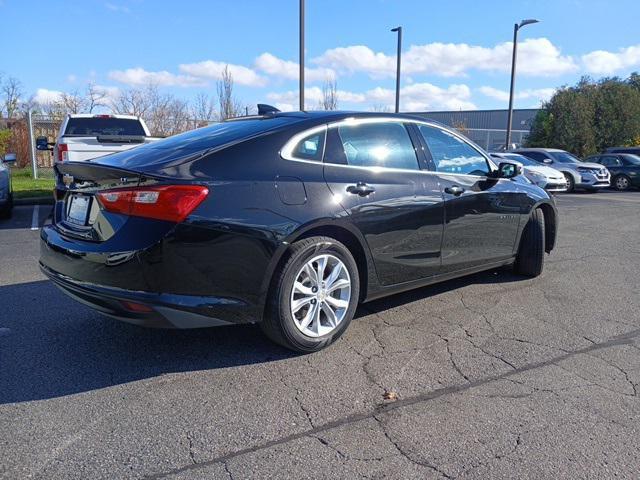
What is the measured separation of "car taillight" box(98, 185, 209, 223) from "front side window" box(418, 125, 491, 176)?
2238mm

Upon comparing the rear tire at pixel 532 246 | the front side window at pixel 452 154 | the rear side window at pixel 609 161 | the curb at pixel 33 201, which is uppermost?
the front side window at pixel 452 154

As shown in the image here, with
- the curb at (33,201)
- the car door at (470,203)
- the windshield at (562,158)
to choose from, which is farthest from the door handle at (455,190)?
the windshield at (562,158)

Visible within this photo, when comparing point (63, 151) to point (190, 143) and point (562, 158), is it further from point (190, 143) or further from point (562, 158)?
point (562, 158)

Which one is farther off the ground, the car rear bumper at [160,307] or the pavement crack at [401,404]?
the car rear bumper at [160,307]

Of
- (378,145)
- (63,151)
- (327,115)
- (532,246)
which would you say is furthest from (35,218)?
(532,246)

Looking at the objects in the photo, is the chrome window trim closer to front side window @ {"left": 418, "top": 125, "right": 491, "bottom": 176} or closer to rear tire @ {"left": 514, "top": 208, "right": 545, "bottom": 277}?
front side window @ {"left": 418, "top": 125, "right": 491, "bottom": 176}

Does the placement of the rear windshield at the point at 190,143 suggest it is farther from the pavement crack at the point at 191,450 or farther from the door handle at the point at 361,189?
the pavement crack at the point at 191,450

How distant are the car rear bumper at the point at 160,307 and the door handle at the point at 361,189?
1.15m

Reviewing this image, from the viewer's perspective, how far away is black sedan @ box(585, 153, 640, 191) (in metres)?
21.4

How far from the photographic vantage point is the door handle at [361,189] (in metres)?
3.92

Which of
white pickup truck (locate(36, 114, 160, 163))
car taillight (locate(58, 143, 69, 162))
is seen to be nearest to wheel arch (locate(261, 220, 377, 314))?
white pickup truck (locate(36, 114, 160, 163))

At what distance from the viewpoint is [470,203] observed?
4.86 metres

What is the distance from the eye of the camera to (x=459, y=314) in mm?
4664

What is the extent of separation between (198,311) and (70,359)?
Answer: 1034 millimetres
